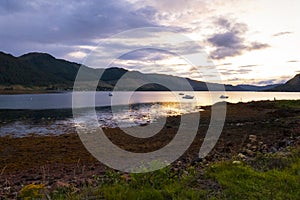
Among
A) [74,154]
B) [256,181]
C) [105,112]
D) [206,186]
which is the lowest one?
[74,154]

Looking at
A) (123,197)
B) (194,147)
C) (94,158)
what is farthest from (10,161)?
(123,197)

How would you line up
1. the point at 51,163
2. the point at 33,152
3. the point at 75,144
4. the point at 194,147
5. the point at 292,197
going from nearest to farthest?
the point at 292,197
the point at 51,163
the point at 194,147
the point at 33,152
the point at 75,144

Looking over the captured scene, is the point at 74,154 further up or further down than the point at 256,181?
further down

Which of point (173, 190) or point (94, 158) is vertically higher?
point (173, 190)

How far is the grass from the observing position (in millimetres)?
5730

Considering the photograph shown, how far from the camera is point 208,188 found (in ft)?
20.4

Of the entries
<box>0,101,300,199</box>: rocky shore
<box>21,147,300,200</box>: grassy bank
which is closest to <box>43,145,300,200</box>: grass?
<box>21,147,300,200</box>: grassy bank

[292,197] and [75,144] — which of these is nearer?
[292,197]

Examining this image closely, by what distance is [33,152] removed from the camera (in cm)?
1825

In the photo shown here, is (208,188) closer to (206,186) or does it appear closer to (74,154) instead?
(206,186)

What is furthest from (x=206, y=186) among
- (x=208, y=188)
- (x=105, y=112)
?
(x=105, y=112)

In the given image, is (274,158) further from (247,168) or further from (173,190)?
(173,190)

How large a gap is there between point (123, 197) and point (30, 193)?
2.06 metres

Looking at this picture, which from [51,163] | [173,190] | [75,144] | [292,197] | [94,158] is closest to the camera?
[292,197]
